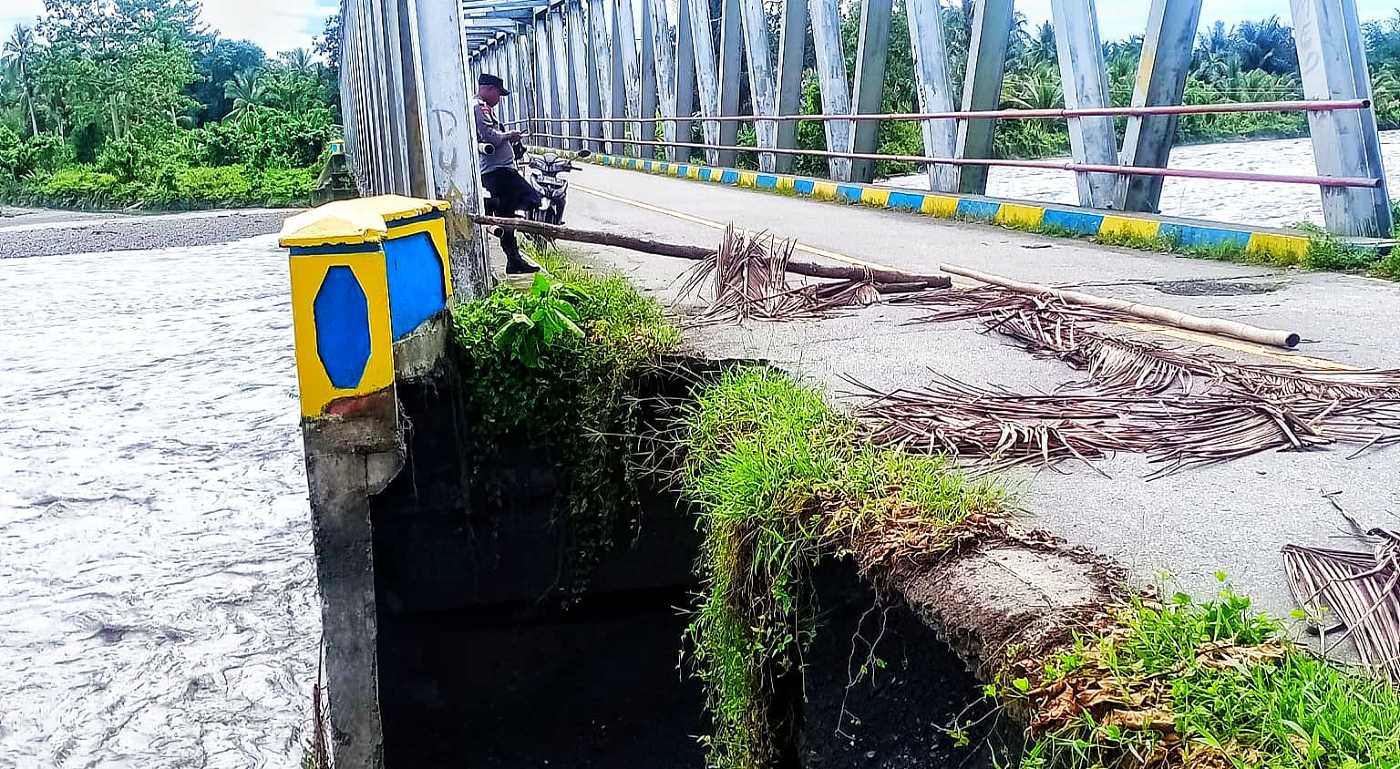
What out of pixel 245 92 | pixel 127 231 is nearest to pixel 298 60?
pixel 245 92

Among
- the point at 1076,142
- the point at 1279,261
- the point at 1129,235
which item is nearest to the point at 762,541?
the point at 1279,261

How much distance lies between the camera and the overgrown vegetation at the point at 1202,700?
1.71 meters

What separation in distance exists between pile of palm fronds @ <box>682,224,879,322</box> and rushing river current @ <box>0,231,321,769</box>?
9.65ft

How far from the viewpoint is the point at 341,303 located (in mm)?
4176

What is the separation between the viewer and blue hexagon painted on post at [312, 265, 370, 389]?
4.16m

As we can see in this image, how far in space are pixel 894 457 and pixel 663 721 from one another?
138 inches

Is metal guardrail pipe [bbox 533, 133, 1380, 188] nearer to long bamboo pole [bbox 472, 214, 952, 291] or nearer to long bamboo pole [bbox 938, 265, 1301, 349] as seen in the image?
long bamboo pole [bbox 938, 265, 1301, 349]

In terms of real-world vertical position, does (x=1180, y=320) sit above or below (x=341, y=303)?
below

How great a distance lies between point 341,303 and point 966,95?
27.1 feet

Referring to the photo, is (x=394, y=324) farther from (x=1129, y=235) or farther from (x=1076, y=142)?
(x=1076, y=142)

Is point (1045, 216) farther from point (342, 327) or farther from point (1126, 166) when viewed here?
point (342, 327)

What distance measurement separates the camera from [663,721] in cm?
622

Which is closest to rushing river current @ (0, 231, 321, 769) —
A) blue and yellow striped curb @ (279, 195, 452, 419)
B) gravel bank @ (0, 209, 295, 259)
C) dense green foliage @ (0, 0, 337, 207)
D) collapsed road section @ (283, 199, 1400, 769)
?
collapsed road section @ (283, 199, 1400, 769)

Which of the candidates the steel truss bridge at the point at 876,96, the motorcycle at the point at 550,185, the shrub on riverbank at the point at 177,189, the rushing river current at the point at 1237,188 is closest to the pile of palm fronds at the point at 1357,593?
the steel truss bridge at the point at 876,96
